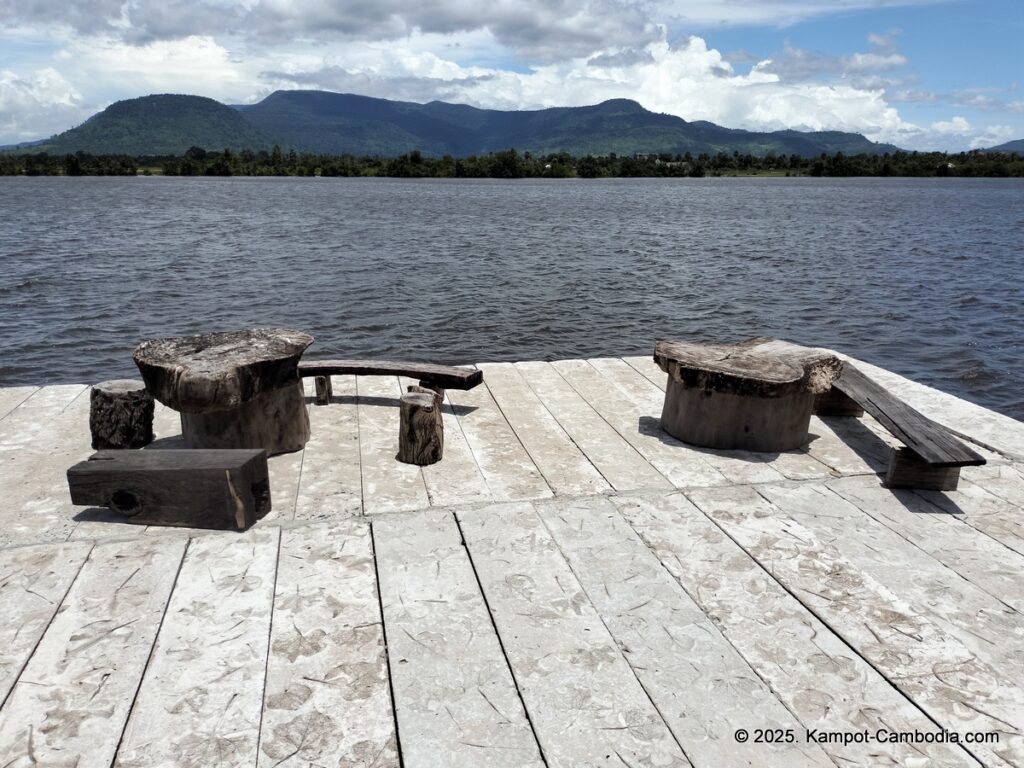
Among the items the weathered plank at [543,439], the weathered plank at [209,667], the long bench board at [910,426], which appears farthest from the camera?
the weathered plank at [543,439]

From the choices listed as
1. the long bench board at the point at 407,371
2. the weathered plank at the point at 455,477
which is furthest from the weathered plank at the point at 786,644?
the long bench board at the point at 407,371

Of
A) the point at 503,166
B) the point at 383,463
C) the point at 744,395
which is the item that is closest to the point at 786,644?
the point at 744,395

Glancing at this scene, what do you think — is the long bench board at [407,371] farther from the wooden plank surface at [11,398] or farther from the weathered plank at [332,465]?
the wooden plank surface at [11,398]

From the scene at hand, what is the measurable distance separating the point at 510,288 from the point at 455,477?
17381 millimetres

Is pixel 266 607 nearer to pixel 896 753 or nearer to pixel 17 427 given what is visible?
pixel 896 753

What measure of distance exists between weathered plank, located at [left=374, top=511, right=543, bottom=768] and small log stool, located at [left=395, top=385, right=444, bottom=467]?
1.00m

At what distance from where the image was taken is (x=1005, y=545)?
4078 mm

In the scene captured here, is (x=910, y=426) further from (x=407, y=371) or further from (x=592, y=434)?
(x=407, y=371)

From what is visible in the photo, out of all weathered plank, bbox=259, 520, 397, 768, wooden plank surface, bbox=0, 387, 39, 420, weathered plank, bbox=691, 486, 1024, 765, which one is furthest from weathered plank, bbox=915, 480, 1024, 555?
wooden plank surface, bbox=0, 387, 39, 420

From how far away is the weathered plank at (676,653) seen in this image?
2.63 m

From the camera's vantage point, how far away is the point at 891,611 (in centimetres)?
342

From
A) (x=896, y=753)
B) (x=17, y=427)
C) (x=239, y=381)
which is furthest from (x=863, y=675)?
(x=17, y=427)

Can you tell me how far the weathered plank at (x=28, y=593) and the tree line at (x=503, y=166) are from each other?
124372mm

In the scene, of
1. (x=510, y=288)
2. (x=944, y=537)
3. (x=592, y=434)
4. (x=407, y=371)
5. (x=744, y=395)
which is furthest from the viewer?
(x=510, y=288)
